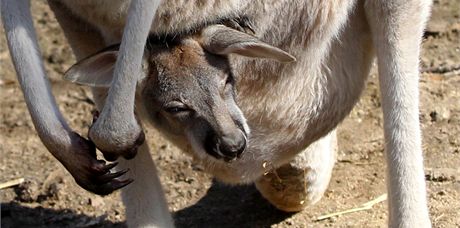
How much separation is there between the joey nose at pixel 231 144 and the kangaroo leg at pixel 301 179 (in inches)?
42.0

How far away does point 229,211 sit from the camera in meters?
5.31

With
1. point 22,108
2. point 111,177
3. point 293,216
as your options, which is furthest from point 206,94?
point 22,108

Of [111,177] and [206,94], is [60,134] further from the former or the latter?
[206,94]

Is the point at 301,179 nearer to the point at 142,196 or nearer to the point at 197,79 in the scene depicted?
the point at 142,196

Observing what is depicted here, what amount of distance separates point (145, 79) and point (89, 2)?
0.32 metres

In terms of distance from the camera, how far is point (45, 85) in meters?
3.72

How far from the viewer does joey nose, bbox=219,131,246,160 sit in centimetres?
392

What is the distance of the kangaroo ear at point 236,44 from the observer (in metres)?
3.89

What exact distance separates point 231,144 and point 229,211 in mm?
1428

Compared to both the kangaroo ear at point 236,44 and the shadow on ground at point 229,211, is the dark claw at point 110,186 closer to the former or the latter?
the kangaroo ear at point 236,44

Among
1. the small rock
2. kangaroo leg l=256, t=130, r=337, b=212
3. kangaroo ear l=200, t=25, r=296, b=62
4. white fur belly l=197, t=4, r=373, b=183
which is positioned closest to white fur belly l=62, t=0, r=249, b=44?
kangaroo ear l=200, t=25, r=296, b=62

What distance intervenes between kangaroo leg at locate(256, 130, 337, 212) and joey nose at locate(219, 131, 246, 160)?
1.07 meters

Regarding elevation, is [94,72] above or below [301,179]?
above

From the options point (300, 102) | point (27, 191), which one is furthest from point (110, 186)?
point (27, 191)
